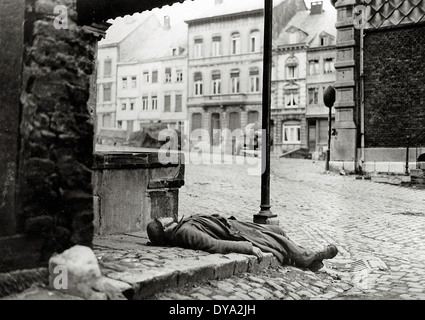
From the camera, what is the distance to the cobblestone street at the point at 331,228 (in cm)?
486

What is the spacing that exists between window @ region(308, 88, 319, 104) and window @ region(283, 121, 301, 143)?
2186mm

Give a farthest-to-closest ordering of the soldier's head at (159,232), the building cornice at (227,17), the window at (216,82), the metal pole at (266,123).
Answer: the window at (216,82)
the building cornice at (227,17)
the metal pole at (266,123)
the soldier's head at (159,232)

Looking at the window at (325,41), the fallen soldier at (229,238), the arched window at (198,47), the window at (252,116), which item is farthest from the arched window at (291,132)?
the fallen soldier at (229,238)

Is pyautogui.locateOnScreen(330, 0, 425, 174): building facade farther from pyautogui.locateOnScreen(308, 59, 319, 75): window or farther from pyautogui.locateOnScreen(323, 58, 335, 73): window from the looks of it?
pyautogui.locateOnScreen(308, 59, 319, 75): window

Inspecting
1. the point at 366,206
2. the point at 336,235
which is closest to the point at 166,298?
the point at 336,235

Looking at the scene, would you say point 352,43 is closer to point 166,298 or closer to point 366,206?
point 366,206

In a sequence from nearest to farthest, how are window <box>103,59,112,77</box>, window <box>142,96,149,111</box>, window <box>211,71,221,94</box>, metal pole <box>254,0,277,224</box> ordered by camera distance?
1. metal pole <box>254,0,277,224</box>
2. window <box>211,71,221,94</box>
3. window <box>142,96,149,111</box>
4. window <box>103,59,112,77</box>

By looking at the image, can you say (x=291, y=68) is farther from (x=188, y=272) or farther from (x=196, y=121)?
(x=188, y=272)

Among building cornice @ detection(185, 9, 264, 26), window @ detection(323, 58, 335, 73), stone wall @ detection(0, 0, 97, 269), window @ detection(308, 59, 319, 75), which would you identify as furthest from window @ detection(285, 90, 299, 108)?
stone wall @ detection(0, 0, 97, 269)

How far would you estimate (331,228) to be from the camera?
8852 mm

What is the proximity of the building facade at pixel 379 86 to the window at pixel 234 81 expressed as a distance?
2707 cm

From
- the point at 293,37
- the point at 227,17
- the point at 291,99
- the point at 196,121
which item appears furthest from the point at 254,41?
the point at 196,121

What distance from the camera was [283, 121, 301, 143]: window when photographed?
139ft

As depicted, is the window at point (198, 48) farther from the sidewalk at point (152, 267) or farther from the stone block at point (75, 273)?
the stone block at point (75, 273)
